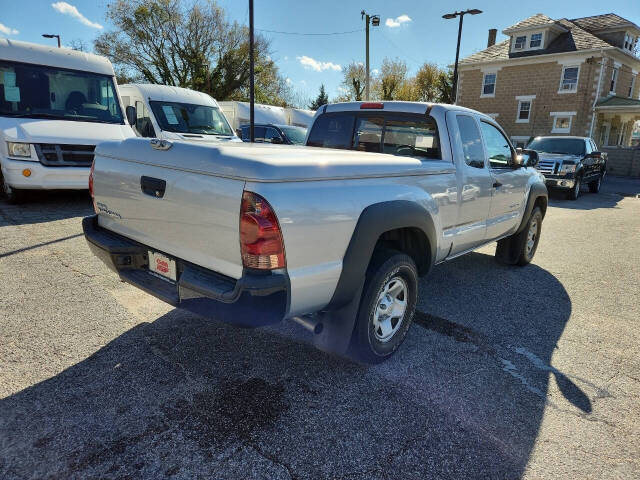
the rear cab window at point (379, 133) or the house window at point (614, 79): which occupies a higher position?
the house window at point (614, 79)

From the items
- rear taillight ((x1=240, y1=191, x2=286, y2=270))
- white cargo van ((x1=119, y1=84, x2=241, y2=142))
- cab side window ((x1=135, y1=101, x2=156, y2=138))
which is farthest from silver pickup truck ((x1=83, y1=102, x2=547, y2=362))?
cab side window ((x1=135, y1=101, x2=156, y2=138))

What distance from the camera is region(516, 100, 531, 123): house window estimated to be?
29.1 metres

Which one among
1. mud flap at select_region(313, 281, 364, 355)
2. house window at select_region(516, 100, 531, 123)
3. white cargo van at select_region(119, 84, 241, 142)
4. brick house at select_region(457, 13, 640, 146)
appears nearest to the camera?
mud flap at select_region(313, 281, 364, 355)

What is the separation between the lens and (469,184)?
399 cm

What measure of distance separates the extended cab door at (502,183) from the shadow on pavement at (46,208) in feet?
20.6

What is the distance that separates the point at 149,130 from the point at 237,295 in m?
8.70

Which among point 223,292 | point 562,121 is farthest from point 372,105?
point 562,121

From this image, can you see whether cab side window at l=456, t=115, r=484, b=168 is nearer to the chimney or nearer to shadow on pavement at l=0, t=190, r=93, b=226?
shadow on pavement at l=0, t=190, r=93, b=226

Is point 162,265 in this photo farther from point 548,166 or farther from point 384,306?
point 548,166

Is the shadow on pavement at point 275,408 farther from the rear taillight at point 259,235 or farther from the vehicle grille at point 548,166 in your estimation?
the vehicle grille at point 548,166

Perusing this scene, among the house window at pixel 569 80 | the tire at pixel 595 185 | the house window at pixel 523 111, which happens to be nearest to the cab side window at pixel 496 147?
the tire at pixel 595 185

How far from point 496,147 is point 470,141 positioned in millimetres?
766

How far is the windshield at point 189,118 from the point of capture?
9727 millimetres

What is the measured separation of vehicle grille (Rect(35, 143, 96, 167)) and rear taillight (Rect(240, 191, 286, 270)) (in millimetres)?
6368
